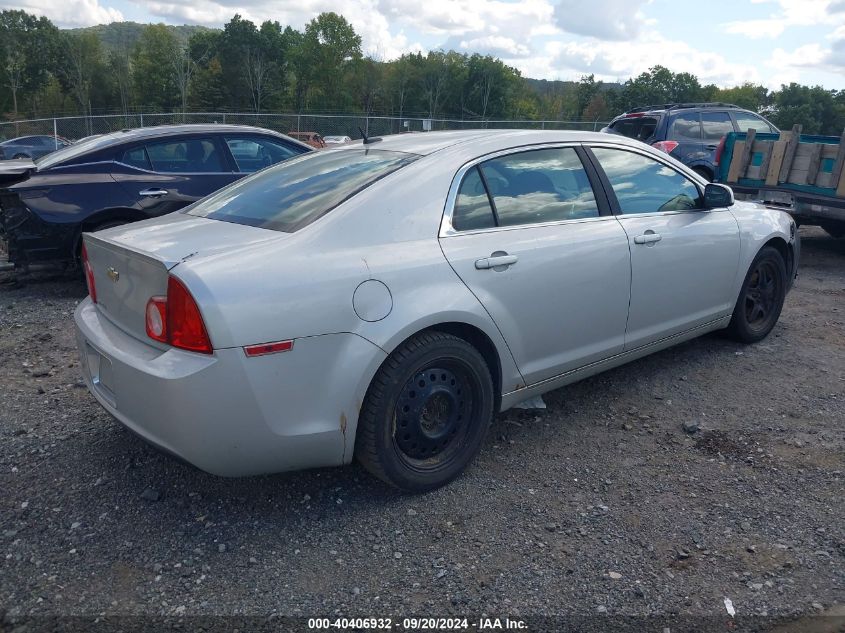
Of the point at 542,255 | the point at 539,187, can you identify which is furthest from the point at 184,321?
the point at 539,187

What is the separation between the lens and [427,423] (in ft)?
10.2

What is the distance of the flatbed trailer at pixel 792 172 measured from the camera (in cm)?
796

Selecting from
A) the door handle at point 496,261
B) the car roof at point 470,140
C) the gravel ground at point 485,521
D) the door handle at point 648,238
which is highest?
the car roof at point 470,140

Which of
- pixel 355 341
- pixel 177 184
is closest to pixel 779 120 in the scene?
pixel 177 184

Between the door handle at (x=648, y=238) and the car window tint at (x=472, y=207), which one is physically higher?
the car window tint at (x=472, y=207)

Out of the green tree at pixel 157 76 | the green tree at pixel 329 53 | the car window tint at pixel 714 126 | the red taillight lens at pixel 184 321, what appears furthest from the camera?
the green tree at pixel 329 53

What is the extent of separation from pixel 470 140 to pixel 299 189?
0.91 m

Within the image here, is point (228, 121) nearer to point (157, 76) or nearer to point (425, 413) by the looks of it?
point (425, 413)

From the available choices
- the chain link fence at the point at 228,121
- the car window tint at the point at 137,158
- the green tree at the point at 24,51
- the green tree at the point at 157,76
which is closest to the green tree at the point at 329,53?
the green tree at the point at 157,76

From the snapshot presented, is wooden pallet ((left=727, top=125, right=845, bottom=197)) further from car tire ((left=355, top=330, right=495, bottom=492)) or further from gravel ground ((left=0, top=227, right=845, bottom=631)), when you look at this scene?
car tire ((left=355, top=330, right=495, bottom=492))

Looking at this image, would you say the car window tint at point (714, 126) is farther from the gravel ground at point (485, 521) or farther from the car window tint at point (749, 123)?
the gravel ground at point (485, 521)

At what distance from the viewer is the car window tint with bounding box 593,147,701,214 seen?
3.99m

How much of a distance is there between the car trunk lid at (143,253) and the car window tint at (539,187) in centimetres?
117

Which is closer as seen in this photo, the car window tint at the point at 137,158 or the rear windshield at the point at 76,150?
the rear windshield at the point at 76,150
